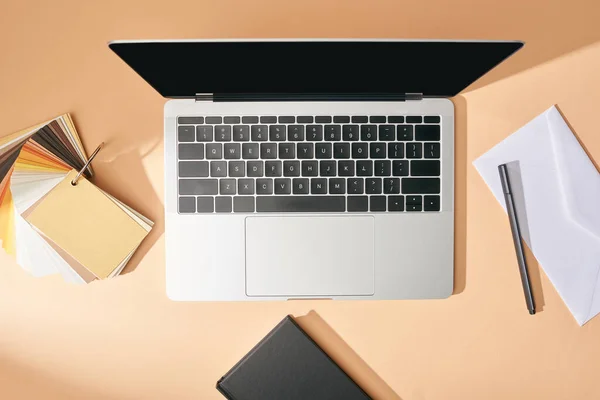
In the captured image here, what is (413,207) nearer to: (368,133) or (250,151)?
(368,133)

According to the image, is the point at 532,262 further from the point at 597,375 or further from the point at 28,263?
the point at 28,263

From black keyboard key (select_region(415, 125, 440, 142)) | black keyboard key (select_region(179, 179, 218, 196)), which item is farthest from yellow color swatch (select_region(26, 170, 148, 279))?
black keyboard key (select_region(415, 125, 440, 142))

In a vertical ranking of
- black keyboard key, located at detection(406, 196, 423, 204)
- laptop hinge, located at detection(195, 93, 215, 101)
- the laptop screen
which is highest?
the laptop screen

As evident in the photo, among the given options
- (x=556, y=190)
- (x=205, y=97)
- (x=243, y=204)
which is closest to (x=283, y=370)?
(x=243, y=204)

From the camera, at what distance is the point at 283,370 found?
793 mm

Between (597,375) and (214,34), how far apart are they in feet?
3.46

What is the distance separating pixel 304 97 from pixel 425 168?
0.26 metres

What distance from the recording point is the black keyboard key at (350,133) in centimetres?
75

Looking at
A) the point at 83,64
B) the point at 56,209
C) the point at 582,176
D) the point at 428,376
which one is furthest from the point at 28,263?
the point at 582,176

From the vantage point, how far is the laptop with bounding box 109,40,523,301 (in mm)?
744

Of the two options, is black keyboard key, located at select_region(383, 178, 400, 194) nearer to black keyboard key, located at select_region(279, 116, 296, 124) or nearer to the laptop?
the laptop

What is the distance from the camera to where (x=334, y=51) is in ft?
2.08

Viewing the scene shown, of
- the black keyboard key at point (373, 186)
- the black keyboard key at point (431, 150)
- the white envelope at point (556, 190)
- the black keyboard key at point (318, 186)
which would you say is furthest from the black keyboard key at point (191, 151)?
the white envelope at point (556, 190)

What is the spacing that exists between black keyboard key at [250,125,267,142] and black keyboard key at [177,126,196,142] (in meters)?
0.11
